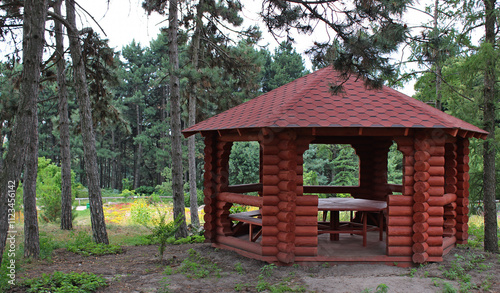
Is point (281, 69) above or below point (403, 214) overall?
above

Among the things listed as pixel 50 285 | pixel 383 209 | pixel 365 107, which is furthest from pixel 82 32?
pixel 383 209

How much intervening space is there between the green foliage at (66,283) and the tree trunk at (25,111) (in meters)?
0.90

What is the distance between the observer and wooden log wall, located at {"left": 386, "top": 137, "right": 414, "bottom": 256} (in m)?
7.50

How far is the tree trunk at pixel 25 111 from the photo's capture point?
548cm

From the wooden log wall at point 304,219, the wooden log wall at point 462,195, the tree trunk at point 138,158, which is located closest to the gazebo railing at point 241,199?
the wooden log wall at point 304,219

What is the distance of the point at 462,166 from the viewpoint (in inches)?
363

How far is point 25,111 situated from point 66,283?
2676 mm

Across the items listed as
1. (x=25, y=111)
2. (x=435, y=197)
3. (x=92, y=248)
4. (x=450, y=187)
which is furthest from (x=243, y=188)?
(x=25, y=111)

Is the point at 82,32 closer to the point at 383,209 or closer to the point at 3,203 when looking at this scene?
the point at 3,203

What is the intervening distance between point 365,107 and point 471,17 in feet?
11.0

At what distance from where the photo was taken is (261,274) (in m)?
7.07

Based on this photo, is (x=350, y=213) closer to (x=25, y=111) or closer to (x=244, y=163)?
(x=25, y=111)

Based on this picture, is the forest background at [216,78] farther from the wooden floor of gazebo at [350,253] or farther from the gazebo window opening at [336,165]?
the wooden floor of gazebo at [350,253]

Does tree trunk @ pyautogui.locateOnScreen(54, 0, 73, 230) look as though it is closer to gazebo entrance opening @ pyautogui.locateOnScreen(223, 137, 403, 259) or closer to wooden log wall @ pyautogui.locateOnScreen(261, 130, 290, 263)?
gazebo entrance opening @ pyautogui.locateOnScreen(223, 137, 403, 259)
